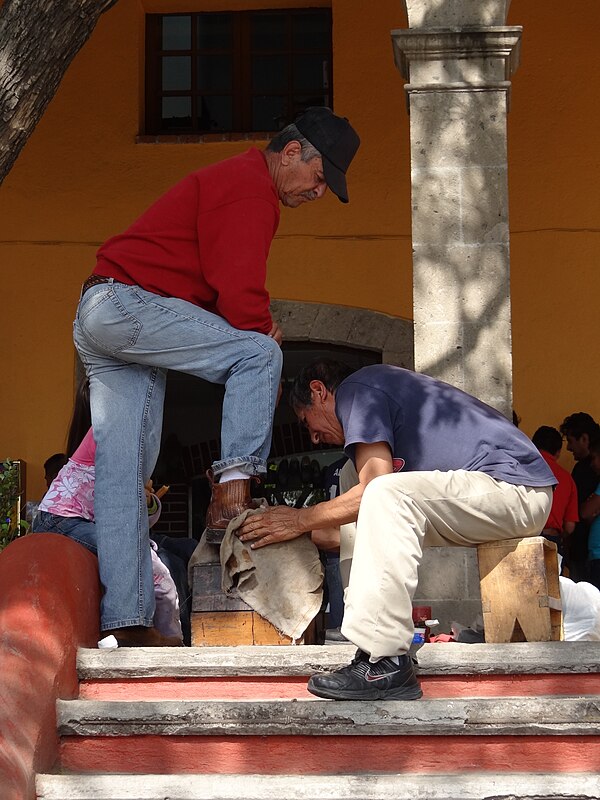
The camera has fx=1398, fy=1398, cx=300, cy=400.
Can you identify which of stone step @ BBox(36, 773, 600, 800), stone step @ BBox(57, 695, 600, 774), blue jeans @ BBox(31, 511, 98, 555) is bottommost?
stone step @ BBox(36, 773, 600, 800)

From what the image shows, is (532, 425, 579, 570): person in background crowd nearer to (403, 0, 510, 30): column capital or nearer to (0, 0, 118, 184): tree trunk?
(403, 0, 510, 30): column capital

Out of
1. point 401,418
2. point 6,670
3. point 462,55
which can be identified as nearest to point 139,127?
point 462,55

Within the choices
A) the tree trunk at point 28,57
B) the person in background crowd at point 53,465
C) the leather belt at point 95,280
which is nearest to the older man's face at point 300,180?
the leather belt at point 95,280

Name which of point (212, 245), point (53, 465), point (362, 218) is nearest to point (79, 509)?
point (212, 245)

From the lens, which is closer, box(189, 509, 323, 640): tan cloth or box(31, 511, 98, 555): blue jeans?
box(189, 509, 323, 640): tan cloth

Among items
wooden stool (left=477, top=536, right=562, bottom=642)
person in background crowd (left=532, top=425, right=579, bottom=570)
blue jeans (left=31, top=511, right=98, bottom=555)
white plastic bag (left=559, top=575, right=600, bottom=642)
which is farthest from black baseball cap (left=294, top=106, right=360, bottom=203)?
person in background crowd (left=532, top=425, right=579, bottom=570)

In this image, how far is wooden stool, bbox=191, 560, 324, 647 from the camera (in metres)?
5.00

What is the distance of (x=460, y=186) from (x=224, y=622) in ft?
8.71

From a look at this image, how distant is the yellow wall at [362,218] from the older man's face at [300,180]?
4361 mm

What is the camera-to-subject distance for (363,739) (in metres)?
4.18

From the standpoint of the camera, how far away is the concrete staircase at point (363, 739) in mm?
4023

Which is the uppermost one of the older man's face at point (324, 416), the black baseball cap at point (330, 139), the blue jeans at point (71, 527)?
the black baseball cap at point (330, 139)

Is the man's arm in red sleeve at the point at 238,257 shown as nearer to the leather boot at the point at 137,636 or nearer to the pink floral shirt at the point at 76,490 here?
the pink floral shirt at the point at 76,490

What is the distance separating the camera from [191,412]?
39.3 ft
